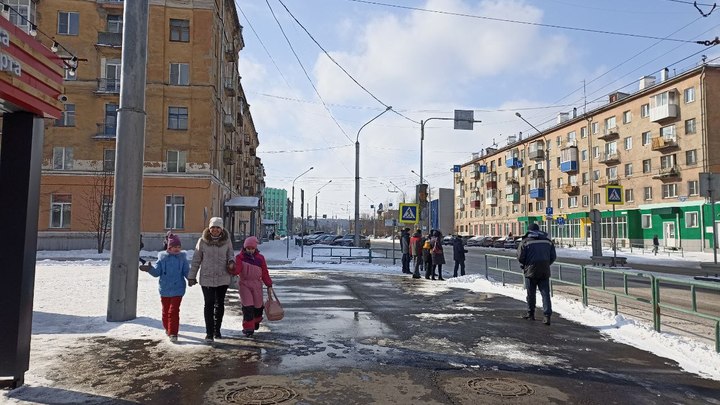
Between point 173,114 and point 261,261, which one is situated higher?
point 173,114

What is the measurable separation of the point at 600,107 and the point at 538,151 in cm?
1256

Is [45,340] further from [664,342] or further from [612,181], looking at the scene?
[612,181]

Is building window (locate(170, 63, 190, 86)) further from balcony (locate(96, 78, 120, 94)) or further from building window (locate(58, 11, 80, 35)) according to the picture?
building window (locate(58, 11, 80, 35))

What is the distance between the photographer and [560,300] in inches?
421

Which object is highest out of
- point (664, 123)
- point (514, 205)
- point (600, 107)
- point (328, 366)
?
point (600, 107)

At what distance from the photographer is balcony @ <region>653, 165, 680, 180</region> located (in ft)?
138

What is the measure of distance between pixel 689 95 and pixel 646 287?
4215 cm

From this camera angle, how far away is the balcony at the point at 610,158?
4953 cm

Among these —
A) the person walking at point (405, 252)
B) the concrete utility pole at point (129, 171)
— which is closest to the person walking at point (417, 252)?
the person walking at point (405, 252)

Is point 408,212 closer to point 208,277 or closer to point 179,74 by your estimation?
point 208,277

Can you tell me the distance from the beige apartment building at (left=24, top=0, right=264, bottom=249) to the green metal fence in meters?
26.5

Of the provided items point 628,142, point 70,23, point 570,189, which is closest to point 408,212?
point 70,23

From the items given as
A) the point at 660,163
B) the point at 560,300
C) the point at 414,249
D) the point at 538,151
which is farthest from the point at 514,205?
the point at 560,300

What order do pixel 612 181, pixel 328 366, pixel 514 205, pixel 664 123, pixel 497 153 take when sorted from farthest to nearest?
1. pixel 497 153
2. pixel 514 205
3. pixel 612 181
4. pixel 664 123
5. pixel 328 366
